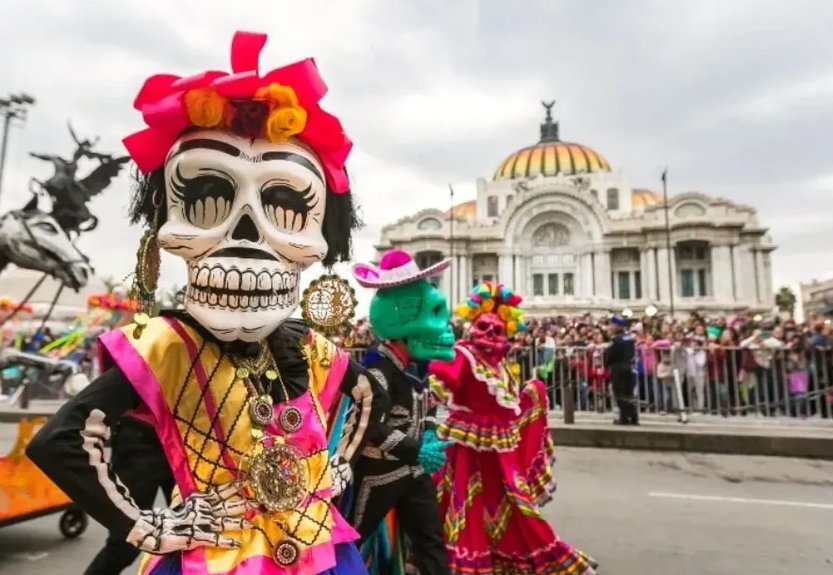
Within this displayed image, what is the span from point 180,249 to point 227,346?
0.90 ft

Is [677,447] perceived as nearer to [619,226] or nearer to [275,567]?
[275,567]

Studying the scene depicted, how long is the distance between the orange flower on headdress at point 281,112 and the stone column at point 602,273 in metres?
41.1

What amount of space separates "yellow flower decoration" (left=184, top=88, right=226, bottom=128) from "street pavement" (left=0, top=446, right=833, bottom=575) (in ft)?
11.6

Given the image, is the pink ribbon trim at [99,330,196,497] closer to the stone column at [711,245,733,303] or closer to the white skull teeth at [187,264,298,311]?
the white skull teeth at [187,264,298,311]

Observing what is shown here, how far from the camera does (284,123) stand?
1.53 m

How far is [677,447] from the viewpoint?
7.79 m

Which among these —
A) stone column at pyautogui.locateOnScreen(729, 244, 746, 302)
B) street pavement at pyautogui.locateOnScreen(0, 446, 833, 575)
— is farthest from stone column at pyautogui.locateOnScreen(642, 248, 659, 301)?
street pavement at pyautogui.locateOnScreen(0, 446, 833, 575)

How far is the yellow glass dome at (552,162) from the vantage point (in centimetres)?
5469

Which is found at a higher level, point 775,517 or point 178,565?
point 178,565

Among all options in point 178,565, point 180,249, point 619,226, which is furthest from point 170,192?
point 619,226

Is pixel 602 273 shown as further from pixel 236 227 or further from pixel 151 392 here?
pixel 151 392

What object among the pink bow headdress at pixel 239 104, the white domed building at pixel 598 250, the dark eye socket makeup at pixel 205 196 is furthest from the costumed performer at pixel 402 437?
the white domed building at pixel 598 250

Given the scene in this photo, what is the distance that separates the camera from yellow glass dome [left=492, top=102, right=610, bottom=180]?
179 ft

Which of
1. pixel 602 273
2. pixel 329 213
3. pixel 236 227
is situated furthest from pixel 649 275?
pixel 236 227
